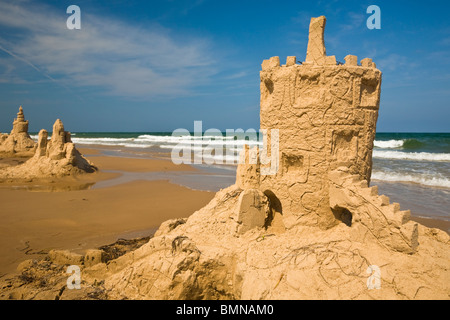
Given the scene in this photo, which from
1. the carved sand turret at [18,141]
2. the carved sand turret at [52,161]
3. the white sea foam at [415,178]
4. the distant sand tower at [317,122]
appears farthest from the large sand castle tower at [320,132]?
the carved sand turret at [18,141]

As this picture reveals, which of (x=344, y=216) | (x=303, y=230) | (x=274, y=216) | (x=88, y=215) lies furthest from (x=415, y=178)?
(x=88, y=215)

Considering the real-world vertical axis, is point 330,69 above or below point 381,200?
above

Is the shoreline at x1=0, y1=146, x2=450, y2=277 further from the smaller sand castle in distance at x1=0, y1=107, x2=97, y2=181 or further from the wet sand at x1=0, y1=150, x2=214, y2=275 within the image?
the smaller sand castle in distance at x1=0, y1=107, x2=97, y2=181

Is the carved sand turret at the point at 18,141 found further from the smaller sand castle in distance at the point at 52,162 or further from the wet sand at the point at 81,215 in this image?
the wet sand at the point at 81,215

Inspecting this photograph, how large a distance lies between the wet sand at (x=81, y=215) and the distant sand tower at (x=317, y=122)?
164 inches

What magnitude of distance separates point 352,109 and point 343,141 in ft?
1.41

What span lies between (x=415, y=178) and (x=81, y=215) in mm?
13222

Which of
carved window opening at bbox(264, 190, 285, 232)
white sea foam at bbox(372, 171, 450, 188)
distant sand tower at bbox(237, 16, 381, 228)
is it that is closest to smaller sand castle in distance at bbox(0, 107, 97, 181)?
carved window opening at bbox(264, 190, 285, 232)

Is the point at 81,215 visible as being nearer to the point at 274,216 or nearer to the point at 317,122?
the point at 274,216

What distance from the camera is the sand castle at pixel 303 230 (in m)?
3.33

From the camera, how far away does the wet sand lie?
20.3 ft
